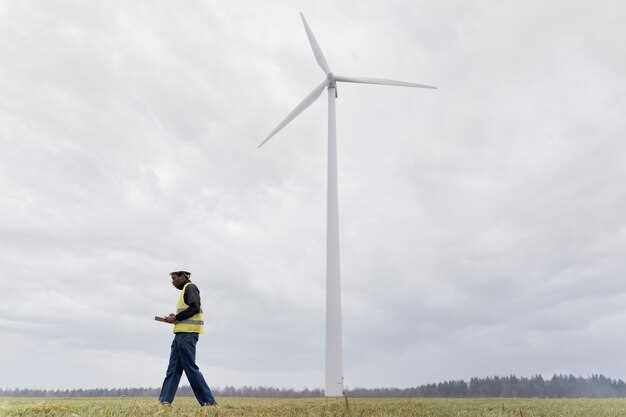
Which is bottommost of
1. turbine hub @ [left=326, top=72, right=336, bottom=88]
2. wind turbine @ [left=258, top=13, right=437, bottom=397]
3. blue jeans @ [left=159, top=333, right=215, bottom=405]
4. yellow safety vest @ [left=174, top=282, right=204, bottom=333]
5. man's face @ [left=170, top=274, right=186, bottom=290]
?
blue jeans @ [left=159, top=333, right=215, bottom=405]

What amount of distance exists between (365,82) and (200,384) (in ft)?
124

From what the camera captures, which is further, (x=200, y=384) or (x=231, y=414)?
(x=200, y=384)

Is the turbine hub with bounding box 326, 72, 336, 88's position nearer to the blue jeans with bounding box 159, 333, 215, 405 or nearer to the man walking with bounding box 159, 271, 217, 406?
the man walking with bounding box 159, 271, 217, 406

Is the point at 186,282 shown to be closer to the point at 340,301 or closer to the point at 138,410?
the point at 138,410

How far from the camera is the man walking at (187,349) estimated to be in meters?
15.3

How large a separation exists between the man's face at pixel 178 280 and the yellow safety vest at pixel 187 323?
41 cm

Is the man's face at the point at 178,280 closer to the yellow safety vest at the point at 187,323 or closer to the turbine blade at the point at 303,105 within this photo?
the yellow safety vest at the point at 187,323

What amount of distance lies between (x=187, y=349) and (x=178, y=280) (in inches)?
80.1

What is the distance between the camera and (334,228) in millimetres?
37812

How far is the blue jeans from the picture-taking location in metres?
15.2

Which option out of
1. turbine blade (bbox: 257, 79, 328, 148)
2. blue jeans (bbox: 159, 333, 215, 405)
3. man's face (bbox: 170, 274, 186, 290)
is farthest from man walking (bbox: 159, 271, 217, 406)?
turbine blade (bbox: 257, 79, 328, 148)

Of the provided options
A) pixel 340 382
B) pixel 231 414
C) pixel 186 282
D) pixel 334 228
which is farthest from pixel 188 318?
pixel 334 228

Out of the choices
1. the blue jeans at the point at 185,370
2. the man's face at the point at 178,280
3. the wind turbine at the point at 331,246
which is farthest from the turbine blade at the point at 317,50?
the blue jeans at the point at 185,370

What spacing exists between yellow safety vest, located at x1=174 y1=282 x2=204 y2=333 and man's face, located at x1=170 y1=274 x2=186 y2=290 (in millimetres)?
409
